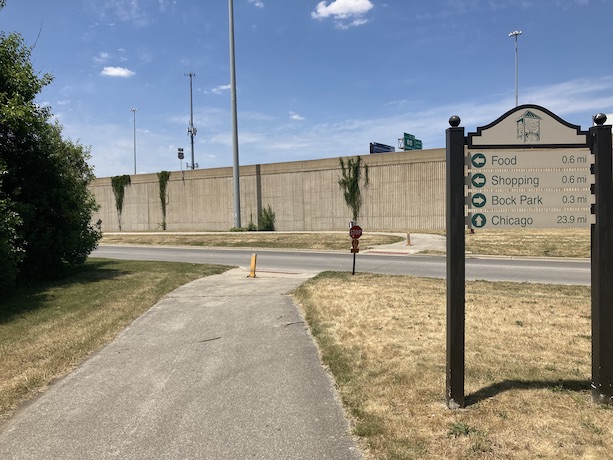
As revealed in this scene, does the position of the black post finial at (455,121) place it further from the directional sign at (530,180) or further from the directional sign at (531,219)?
the directional sign at (531,219)

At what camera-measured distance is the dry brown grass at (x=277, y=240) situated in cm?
2775

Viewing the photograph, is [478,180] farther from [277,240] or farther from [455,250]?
[277,240]

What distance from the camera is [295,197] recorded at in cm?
4172

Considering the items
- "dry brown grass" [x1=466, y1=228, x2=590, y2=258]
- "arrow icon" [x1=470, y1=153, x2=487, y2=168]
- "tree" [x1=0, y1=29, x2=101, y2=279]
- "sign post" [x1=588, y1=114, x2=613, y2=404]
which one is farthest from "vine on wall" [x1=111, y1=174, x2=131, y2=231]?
"sign post" [x1=588, y1=114, x2=613, y2=404]

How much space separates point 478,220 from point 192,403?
11.7 ft

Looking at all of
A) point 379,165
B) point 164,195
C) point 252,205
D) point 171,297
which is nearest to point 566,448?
point 171,297

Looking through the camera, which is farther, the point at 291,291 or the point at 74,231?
the point at 74,231

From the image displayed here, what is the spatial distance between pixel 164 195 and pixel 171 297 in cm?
4115

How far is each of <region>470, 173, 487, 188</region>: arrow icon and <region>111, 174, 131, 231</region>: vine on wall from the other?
5341 cm

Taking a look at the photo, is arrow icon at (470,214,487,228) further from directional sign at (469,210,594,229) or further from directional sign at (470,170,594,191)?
directional sign at (470,170,594,191)

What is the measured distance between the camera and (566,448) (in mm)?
3414

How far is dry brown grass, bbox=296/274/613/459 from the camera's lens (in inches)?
141

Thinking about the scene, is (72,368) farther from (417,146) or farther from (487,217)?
(417,146)

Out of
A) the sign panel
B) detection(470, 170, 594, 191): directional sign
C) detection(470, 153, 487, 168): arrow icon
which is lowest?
detection(470, 170, 594, 191): directional sign
